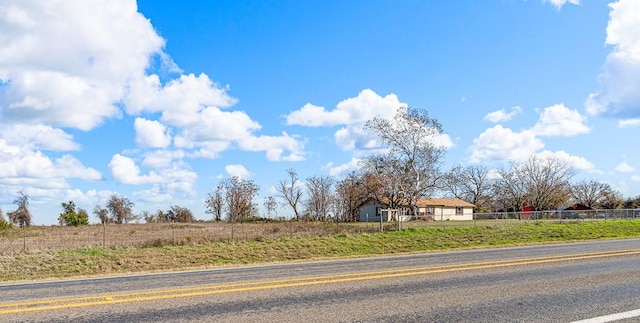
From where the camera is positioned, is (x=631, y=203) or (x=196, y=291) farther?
(x=631, y=203)

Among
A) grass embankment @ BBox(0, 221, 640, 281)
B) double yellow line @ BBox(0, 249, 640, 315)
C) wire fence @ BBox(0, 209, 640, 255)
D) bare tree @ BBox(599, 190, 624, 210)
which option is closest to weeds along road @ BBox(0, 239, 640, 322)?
double yellow line @ BBox(0, 249, 640, 315)

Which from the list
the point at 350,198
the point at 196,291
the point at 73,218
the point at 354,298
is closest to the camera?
the point at 354,298

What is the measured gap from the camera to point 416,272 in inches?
442

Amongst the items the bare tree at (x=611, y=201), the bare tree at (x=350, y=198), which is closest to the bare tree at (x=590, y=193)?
the bare tree at (x=611, y=201)

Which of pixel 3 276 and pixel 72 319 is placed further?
pixel 3 276

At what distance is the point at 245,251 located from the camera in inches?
939

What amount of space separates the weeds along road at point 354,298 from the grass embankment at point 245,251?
931 cm

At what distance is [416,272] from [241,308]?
215 inches

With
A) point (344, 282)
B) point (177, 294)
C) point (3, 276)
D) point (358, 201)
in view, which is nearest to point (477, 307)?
point (344, 282)

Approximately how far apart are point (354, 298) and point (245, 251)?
1684cm

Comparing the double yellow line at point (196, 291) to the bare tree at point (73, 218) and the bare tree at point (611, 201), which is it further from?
the bare tree at point (611, 201)

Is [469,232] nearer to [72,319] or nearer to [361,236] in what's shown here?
[361,236]

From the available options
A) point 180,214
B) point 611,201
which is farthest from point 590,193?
point 180,214

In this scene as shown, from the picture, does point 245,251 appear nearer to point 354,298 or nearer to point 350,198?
point 354,298
